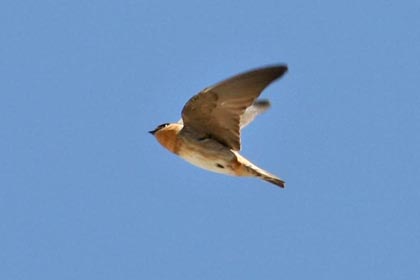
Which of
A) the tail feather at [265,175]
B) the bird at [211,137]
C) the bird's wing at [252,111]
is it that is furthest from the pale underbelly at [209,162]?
the bird's wing at [252,111]

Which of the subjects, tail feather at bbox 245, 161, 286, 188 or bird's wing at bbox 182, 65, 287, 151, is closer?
bird's wing at bbox 182, 65, 287, 151

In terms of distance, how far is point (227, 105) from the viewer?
1092 centimetres

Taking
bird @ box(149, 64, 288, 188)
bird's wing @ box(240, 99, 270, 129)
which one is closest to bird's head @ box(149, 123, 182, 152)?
bird @ box(149, 64, 288, 188)

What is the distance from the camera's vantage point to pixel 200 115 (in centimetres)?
1116

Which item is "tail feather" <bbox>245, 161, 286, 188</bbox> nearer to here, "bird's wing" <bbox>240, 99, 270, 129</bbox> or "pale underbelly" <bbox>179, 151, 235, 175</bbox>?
"pale underbelly" <bbox>179, 151, 235, 175</bbox>

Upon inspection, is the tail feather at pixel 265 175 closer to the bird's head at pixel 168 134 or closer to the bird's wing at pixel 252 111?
the bird's head at pixel 168 134

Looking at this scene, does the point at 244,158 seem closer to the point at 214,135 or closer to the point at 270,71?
the point at 214,135

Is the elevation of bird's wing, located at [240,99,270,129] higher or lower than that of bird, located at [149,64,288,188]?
higher

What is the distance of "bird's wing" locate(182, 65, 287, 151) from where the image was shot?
10297mm

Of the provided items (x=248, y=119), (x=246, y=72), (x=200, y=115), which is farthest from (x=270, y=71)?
(x=248, y=119)

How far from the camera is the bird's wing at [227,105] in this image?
10297mm

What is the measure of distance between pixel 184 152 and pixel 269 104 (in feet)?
6.97

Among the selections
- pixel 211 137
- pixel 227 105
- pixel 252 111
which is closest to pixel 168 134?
pixel 211 137

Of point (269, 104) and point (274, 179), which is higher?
point (269, 104)
